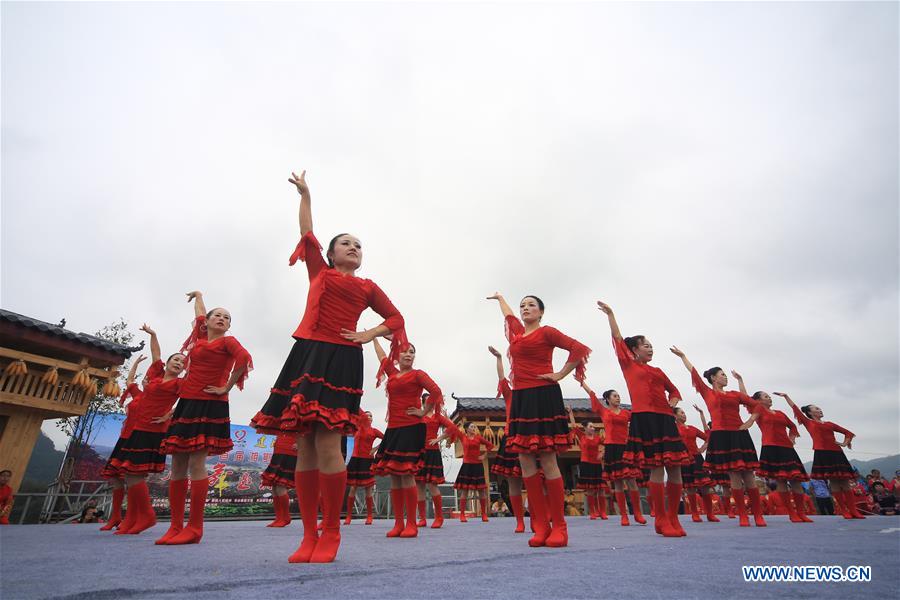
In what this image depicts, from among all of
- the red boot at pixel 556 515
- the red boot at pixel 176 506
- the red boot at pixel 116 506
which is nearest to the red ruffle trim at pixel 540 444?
the red boot at pixel 556 515

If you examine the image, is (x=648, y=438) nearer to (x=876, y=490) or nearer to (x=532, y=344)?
(x=532, y=344)

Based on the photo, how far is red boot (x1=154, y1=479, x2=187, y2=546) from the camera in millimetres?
4438

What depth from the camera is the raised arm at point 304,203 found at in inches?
142

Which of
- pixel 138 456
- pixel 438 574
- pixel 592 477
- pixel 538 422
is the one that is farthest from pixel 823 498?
pixel 138 456

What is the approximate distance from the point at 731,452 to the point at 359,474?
7383 mm

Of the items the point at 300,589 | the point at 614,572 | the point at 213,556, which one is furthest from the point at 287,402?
the point at 614,572

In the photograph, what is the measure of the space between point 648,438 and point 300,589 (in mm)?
4907

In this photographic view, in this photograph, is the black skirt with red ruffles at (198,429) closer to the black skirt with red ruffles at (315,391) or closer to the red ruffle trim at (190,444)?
the red ruffle trim at (190,444)

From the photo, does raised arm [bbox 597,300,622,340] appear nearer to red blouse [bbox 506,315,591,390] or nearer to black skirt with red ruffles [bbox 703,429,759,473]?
red blouse [bbox 506,315,591,390]

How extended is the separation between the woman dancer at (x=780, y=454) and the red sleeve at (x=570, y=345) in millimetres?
5960

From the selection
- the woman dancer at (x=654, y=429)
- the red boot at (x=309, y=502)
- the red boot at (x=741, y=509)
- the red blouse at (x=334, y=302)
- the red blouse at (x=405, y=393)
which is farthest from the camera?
the red boot at (x=741, y=509)

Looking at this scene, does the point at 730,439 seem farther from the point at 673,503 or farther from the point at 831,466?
the point at 831,466

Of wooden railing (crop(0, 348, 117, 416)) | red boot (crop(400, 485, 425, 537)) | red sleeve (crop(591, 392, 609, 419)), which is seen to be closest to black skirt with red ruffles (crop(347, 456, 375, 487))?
red boot (crop(400, 485, 425, 537))

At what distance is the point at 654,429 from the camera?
573cm
